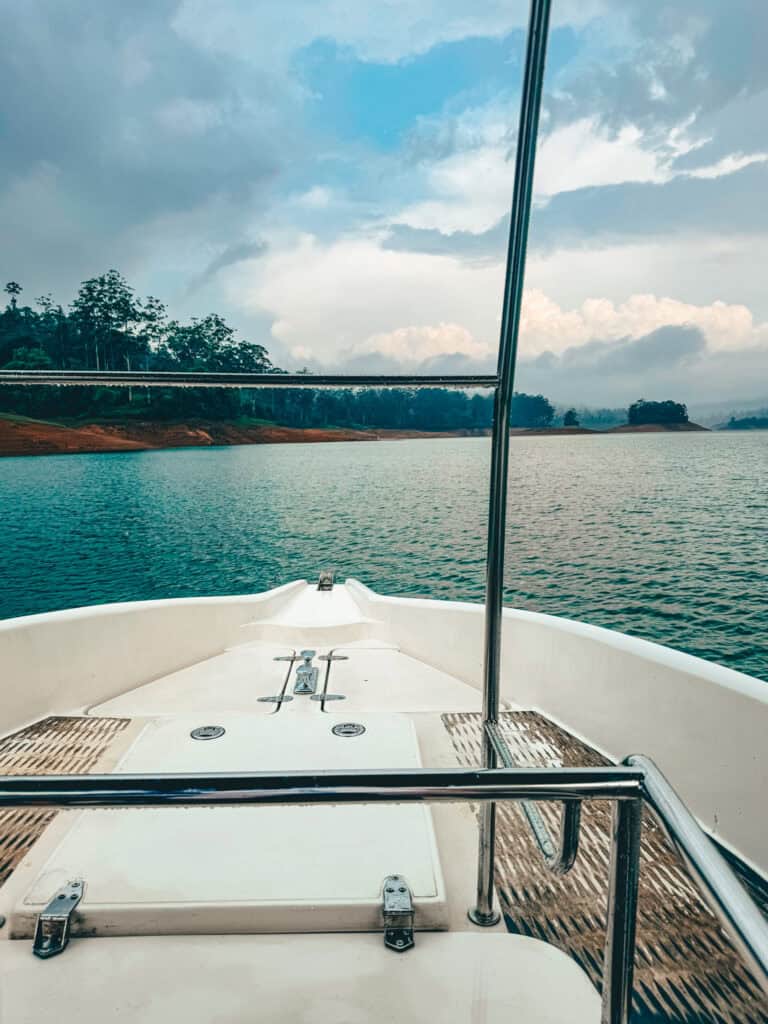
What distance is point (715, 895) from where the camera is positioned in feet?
1.16

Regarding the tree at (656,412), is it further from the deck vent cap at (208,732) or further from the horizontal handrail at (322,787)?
the horizontal handrail at (322,787)

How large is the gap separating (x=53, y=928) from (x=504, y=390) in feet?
3.63

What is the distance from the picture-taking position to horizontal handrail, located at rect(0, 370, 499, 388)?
0.80 meters

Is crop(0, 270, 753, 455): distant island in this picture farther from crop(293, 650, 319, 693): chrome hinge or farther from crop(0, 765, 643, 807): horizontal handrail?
crop(293, 650, 319, 693): chrome hinge

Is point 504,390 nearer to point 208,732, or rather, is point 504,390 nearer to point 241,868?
point 241,868

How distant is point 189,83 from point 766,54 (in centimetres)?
724

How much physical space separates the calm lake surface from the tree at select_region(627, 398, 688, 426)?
3384mm

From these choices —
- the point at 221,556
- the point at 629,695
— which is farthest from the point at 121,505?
the point at 629,695

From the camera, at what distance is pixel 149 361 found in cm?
93

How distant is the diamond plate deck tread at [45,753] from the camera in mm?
1311

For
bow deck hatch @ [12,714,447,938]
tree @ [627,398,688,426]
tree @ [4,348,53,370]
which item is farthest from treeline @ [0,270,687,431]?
tree @ [627,398,688,426]

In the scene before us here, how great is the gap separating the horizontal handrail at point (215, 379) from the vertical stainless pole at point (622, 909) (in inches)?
24.6

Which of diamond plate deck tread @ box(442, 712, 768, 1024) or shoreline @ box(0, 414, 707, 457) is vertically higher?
shoreline @ box(0, 414, 707, 457)

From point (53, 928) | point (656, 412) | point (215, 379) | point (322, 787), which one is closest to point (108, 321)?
point (215, 379)
